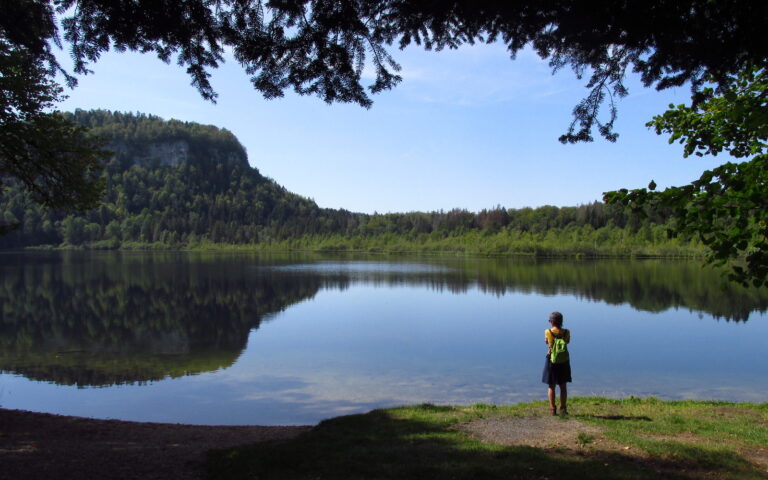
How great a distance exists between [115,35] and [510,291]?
150ft

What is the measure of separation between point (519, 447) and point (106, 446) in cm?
666

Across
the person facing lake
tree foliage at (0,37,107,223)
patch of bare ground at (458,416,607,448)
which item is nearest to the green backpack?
the person facing lake

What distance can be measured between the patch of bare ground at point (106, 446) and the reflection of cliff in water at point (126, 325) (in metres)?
7.79

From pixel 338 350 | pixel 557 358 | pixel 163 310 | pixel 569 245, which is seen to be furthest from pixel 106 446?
pixel 569 245

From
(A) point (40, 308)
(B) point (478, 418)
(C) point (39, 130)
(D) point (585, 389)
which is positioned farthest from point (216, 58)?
(A) point (40, 308)

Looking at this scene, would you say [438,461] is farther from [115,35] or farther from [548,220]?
[548,220]

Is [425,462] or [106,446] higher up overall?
[425,462]

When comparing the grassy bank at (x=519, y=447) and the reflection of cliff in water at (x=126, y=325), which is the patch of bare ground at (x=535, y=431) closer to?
the grassy bank at (x=519, y=447)

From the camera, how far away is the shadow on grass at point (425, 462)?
6.35m

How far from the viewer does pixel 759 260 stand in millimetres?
5262

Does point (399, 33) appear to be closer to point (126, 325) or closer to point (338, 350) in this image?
point (338, 350)

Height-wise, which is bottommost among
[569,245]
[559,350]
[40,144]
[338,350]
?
[338,350]

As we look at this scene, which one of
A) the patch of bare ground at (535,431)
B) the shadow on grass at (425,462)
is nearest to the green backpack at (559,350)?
the patch of bare ground at (535,431)

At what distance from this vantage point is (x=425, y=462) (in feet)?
22.5
